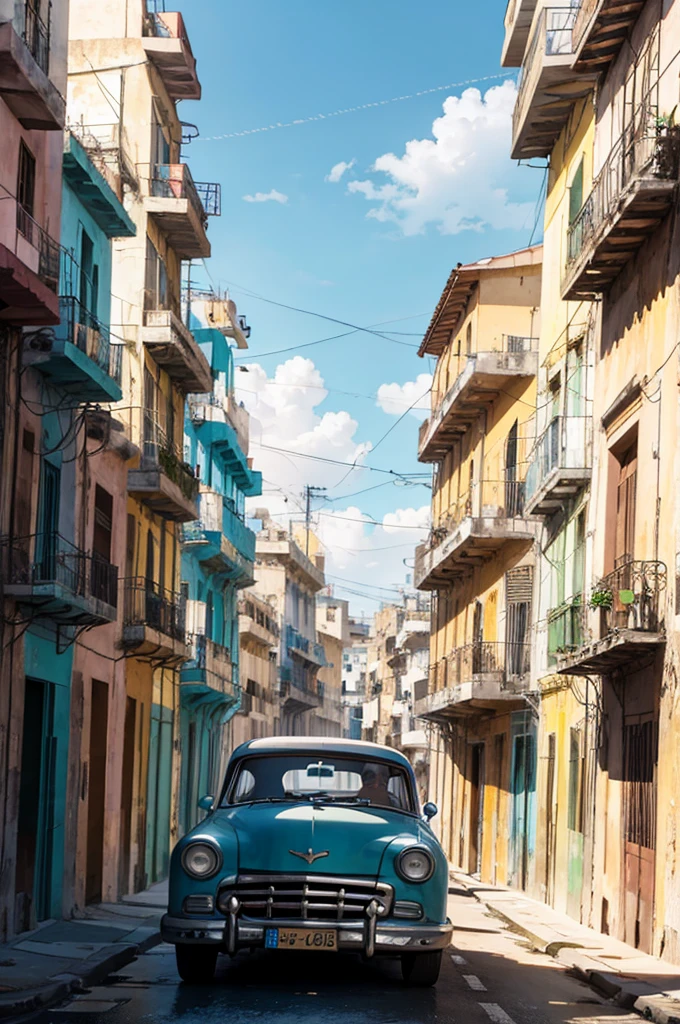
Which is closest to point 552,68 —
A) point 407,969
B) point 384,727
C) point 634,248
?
point 634,248

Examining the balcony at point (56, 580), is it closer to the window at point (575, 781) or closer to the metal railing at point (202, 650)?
the window at point (575, 781)

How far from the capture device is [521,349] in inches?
1382

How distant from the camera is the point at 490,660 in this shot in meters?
33.1

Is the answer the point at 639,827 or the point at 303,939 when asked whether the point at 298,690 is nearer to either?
the point at 639,827

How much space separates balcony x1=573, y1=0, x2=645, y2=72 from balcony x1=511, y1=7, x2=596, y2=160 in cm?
183

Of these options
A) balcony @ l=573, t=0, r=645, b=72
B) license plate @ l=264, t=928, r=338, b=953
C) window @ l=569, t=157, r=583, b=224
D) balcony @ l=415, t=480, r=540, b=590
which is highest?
balcony @ l=573, t=0, r=645, b=72

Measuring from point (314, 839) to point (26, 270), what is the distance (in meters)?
6.45

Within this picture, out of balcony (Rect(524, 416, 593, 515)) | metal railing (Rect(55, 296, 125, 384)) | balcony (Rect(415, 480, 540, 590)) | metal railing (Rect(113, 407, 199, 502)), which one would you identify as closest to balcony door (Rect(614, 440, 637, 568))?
balcony (Rect(524, 416, 593, 515))

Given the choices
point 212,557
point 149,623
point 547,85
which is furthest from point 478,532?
point 547,85

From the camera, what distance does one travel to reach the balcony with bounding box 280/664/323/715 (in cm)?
6619

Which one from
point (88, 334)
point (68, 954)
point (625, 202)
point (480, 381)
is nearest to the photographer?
point (68, 954)

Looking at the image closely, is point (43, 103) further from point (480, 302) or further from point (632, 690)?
point (480, 302)

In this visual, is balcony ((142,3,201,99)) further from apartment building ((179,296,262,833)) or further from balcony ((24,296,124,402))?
balcony ((24,296,124,402))

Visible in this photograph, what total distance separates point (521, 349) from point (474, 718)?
8.67m
